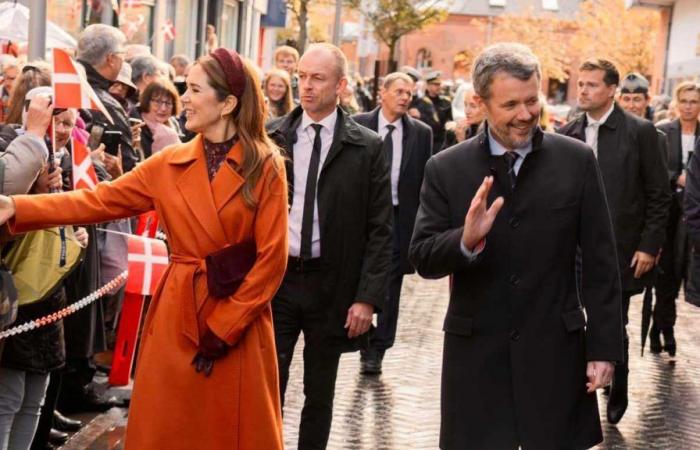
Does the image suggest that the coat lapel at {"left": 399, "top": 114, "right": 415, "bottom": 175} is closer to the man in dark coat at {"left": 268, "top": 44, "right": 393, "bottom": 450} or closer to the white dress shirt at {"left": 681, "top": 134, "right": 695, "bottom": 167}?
the white dress shirt at {"left": 681, "top": 134, "right": 695, "bottom": 167}

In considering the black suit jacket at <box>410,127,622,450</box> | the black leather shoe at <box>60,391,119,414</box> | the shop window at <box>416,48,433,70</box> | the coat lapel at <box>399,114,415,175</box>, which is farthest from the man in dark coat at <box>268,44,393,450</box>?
the shop window at <box>416,48,433,70</box>

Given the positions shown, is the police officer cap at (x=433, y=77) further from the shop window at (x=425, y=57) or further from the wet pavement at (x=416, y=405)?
the shop window at (x=425, y=57)

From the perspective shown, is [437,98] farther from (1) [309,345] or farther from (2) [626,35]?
(2) [626,35]

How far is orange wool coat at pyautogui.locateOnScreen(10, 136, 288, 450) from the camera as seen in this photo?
524cm

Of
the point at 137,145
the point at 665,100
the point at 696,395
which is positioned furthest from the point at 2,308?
the point at 665,100

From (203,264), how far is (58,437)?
9.68 feet

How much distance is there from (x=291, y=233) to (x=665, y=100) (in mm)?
15144

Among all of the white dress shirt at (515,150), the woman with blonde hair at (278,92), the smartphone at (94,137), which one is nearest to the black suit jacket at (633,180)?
the smartphone at (94,137)

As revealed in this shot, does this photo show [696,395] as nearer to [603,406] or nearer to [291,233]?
[603,406]

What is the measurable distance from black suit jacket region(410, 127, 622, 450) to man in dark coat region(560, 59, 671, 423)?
11.8ft

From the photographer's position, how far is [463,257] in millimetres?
5078

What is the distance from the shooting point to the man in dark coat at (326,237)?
6.96 metres

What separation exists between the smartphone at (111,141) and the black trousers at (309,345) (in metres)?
2.14

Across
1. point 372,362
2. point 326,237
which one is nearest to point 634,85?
point 372,362
